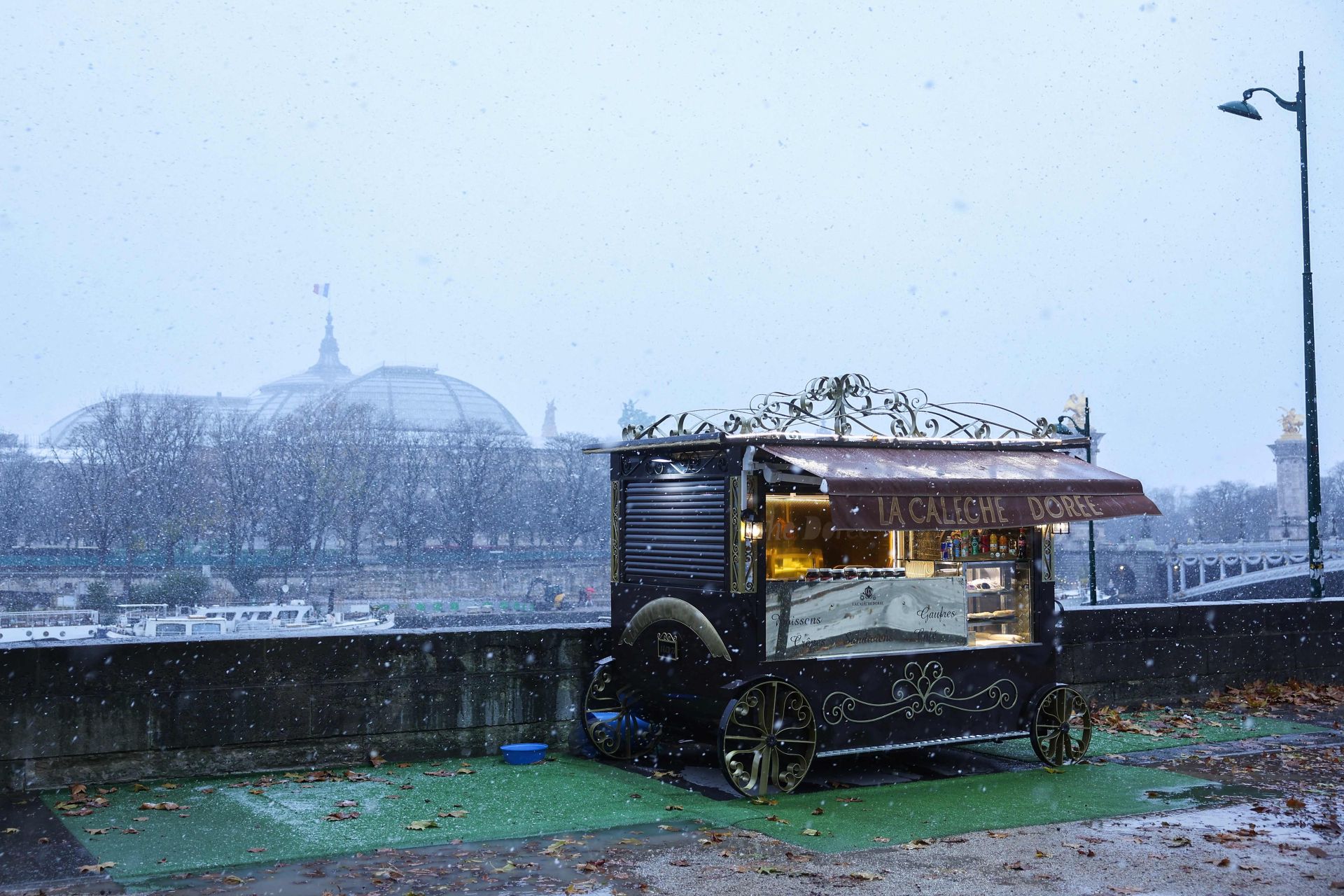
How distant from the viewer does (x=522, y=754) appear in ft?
36.6

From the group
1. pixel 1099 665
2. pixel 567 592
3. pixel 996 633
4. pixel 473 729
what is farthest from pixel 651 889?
pixel 567 592

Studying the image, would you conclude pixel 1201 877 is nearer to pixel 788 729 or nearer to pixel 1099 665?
pixel 788 729

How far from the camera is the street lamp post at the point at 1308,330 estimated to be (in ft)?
58.4

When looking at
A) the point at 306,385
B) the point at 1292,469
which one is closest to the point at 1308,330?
the point at 1292,469

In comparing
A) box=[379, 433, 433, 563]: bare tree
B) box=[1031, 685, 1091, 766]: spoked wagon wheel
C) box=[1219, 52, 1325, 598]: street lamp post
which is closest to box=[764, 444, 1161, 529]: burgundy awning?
box=[1031, 685, 1091, 766]: spoked wagon wheel

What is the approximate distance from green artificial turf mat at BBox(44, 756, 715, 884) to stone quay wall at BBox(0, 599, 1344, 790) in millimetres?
318

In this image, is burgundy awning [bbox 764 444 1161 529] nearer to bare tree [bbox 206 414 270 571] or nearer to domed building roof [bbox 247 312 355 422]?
bare tree [bbox 206 414 270 571]

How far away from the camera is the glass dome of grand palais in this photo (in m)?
134

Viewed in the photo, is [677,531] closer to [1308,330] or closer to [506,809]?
[506,809]

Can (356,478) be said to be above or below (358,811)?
above

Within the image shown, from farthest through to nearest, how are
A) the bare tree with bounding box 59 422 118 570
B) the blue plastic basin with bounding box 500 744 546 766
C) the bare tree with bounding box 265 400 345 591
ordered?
the bare tree with bounding box 265 400 345 591, the bare tree with bounding box 59 422 118 570, the blue plastic basin with bounding box 500 744 546 766

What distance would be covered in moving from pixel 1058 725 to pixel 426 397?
135 meters

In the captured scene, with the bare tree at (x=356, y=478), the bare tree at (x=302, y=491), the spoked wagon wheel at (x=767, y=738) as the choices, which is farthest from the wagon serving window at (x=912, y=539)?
the bare tree at (x=302, y=491)

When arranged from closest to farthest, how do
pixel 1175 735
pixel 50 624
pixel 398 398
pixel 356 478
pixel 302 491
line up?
pixel 1175 735 < pixel 50 624 < pixel 302 491 < pixel 356 478 < pixel 398 398
